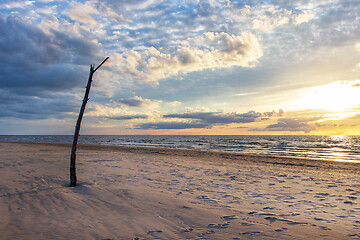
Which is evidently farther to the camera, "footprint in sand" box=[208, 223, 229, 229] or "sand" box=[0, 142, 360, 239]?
"footprint in sand" box=[208, 223, 229, 229]

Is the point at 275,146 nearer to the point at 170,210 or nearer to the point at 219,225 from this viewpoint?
the point at 170,210

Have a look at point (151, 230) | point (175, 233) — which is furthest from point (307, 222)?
point (151, 230)

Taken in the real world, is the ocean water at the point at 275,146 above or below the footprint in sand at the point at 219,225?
below

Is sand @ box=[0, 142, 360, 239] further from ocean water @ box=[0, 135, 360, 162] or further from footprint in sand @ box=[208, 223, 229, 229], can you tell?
ocean water @ box=[0, 135, 360, 162]

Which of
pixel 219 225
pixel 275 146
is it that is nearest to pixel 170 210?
pixel 219 225

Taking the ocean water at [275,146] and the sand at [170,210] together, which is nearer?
the sand at [170,210]

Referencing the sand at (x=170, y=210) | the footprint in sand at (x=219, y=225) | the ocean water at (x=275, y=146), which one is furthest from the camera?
the ocean water at (x=275, y=146)

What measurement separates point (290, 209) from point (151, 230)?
15.3 feet

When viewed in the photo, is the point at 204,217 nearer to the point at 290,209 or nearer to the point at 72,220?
the point at 290,209

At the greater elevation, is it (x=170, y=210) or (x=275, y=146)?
(x=170, y=210)

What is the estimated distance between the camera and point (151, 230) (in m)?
4.91

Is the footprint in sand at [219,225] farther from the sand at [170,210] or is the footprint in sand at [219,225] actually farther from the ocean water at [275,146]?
the ocean water at [275,146]

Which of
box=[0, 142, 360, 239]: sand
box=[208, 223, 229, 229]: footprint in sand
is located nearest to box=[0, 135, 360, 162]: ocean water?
box=[0, 142, 360, 239]: sand

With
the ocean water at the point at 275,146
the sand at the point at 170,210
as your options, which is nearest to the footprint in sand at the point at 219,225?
the sand at the point at 170,210
